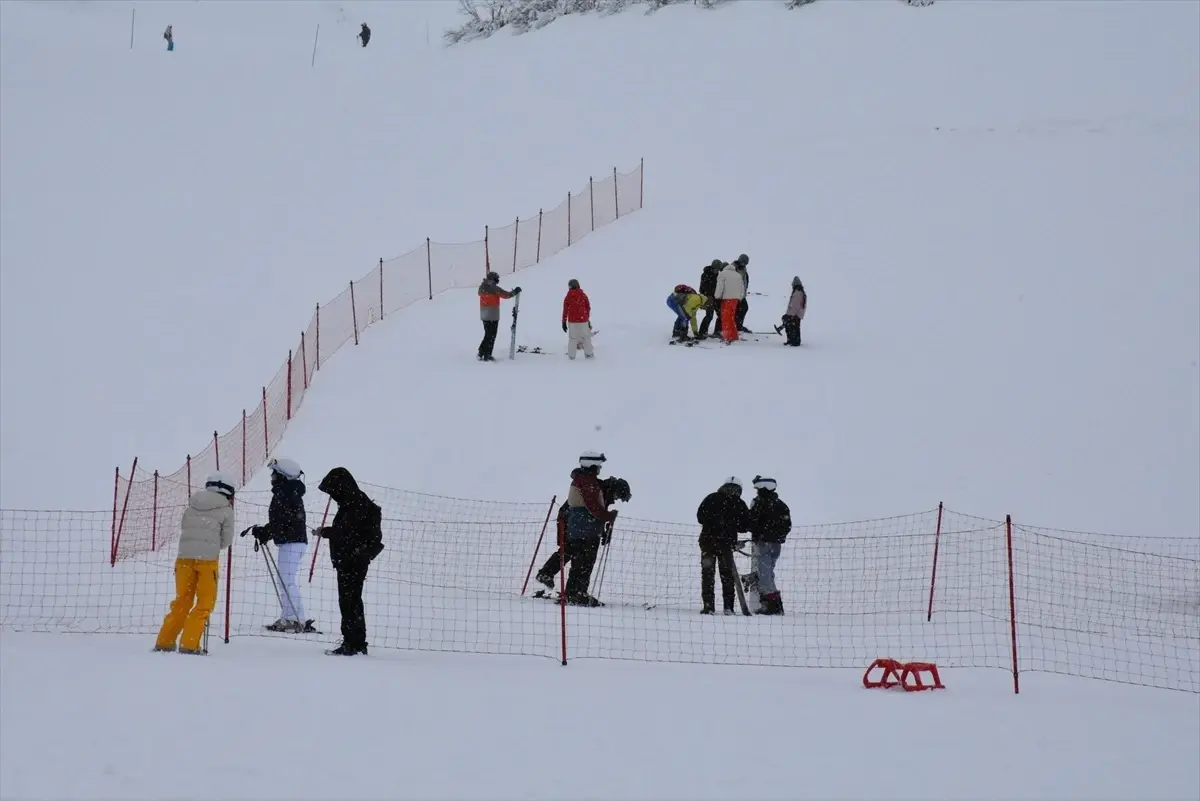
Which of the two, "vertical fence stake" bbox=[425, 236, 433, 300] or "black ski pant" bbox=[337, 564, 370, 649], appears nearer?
"black ski pant" bbox=[337, 564, 370, 649]

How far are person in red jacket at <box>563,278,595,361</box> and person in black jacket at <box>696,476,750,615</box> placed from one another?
327 inches

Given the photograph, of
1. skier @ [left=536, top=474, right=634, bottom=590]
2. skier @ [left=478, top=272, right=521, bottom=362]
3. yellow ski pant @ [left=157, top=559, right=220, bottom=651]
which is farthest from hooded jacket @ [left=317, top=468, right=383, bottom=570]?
skier @ [left=478, top=272, right=521, bottom=362]

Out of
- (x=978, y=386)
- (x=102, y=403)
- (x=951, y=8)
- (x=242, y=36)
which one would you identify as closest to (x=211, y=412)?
(x=102, y=403)

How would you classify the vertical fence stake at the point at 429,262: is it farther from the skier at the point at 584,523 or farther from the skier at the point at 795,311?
the skier at the point at 584,523

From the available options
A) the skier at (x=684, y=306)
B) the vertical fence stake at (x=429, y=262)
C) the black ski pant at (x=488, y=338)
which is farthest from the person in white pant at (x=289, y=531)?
the vertical fence stake at (x=429, y=262)

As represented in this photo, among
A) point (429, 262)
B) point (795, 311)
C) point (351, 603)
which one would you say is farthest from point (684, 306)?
point (351, 603)

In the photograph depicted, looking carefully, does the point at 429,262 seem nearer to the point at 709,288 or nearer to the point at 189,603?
the point at 709,288

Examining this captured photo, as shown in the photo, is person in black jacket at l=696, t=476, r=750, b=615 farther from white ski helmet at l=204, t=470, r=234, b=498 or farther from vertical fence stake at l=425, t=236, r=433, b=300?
vertical fence stake at l=425, t=236, r=433, b=300

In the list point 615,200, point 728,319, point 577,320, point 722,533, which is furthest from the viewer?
point 615,200

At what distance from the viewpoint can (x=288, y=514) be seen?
37.0 ft

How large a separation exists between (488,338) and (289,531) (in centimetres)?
1013

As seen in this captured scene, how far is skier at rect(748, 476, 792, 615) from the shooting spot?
42.1 ft

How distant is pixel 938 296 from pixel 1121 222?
558 cm

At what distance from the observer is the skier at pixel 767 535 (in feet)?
42.1
